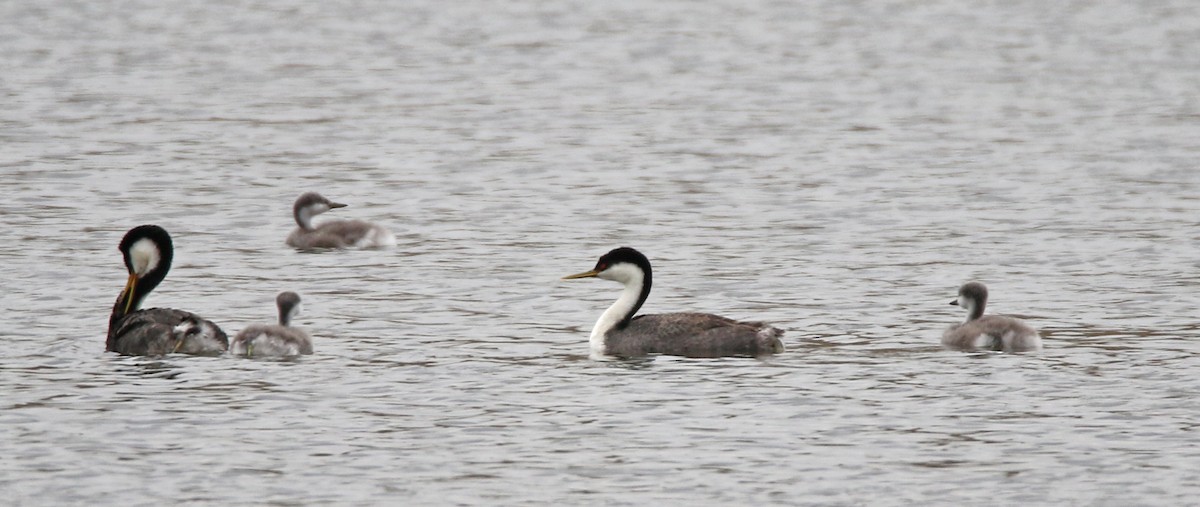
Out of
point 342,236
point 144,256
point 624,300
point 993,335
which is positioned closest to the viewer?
point 993,335

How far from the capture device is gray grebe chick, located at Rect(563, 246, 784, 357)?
1662 centimetres

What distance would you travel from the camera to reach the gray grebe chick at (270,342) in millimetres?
16297

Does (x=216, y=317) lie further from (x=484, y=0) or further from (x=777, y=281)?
(x=484, y=0)

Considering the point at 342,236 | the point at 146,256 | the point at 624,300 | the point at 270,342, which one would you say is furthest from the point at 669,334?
the point at 342,236

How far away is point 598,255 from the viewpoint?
71.6ft

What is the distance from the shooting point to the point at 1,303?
18.6m

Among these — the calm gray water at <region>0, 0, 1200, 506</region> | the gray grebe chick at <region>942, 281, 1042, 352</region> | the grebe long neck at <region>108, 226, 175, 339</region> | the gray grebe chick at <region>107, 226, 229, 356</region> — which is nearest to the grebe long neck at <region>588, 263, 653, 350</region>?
the calm gray water at <region>0, 0, 1200, 506</region>

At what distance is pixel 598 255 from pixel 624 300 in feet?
14.5

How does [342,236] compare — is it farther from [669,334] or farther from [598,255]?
[669,334]

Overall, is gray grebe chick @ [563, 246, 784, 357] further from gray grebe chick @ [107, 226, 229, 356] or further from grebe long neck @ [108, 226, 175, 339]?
grebe long neck @ [108, 226, 175, 339]

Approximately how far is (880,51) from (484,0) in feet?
48.9

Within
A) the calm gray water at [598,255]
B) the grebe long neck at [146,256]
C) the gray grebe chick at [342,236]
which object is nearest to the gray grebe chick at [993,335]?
the calm gray water at [598,255]

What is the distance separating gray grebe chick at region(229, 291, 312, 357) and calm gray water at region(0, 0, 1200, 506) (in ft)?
0.63

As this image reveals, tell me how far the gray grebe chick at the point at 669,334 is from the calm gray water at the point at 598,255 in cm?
18
